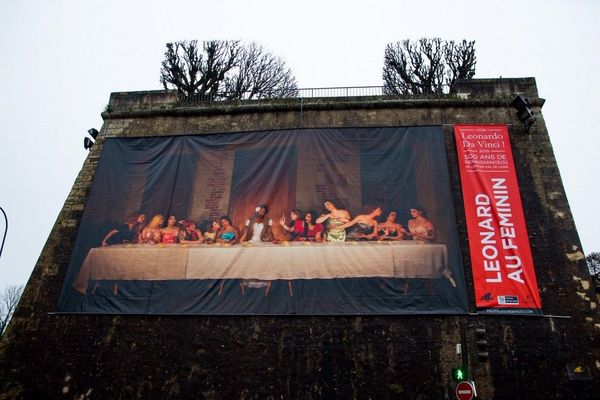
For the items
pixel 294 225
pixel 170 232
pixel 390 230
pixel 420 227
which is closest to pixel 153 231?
pixel 170 232

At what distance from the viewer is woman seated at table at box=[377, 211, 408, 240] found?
27.5ft

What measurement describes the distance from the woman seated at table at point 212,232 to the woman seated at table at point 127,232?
1.54 meters

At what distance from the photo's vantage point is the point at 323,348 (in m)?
7.59

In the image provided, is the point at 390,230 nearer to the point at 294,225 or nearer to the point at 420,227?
the point at 420,227

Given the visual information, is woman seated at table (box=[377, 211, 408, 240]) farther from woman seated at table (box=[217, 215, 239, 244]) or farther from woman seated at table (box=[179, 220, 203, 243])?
woman seated at table (box=[179, 220, 203, 243])

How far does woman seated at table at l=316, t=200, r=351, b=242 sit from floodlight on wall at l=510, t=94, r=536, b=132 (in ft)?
15.3

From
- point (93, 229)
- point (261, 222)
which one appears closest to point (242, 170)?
point (261, 222)

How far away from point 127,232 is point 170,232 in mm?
1018

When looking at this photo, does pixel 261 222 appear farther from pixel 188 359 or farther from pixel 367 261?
pixel 188 359

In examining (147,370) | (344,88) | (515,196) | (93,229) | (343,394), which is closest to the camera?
(343,394)

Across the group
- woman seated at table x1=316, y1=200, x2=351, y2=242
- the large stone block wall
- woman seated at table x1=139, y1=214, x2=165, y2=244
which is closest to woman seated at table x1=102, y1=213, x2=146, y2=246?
woman seated at table x1=139, y1=214, x2=165, y2=244

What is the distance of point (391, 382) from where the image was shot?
7.23 metres

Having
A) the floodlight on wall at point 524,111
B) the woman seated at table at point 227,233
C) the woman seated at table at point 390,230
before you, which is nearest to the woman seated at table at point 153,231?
the woman seated at table at point 227,233

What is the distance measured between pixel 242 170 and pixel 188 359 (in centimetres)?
412
